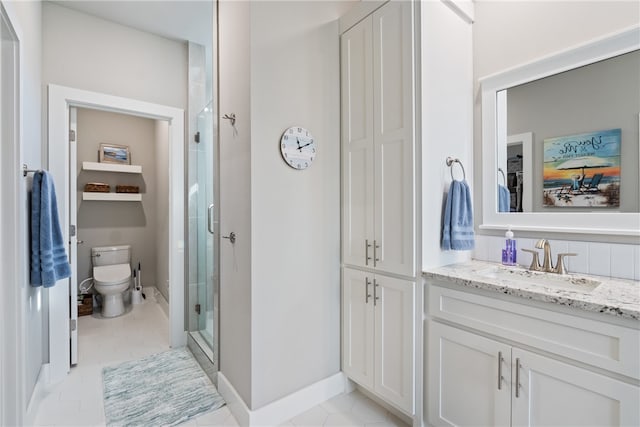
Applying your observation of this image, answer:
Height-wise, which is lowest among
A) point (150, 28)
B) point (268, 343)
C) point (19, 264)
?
point (268, 343)

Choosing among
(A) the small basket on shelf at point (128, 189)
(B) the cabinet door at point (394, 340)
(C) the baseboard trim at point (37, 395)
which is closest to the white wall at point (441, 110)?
(B) the cabinet door at point (394, 340)

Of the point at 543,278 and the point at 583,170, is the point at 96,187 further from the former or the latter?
the point at 583,170

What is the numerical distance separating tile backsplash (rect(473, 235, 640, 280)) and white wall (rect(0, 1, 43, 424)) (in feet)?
8.87

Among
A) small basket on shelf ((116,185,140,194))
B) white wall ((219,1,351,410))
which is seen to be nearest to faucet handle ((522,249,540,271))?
white wall ((219,1,351,410))

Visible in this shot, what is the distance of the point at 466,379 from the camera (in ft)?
4.81

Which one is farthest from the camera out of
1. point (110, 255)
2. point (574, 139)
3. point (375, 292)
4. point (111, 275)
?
point (110, 255)

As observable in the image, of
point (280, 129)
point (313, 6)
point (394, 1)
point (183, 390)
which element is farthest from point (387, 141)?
point (183, 390)

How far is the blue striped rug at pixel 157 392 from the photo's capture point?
6.13ft

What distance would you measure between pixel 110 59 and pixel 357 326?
292cm

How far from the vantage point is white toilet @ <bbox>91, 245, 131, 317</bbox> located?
3510 millimetres

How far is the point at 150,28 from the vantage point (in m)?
2.71

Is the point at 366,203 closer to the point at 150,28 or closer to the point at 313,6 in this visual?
the point at 313,6

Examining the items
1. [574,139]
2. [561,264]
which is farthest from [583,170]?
[561,264]

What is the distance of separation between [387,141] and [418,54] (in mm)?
472
